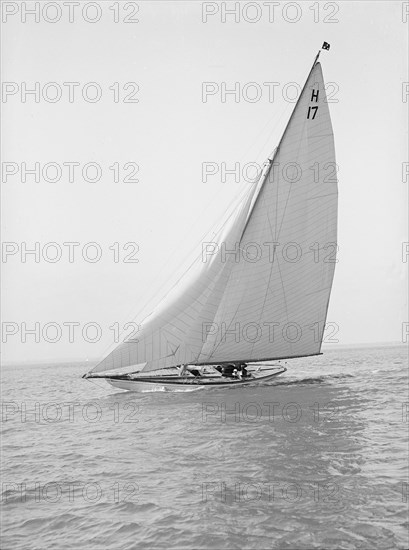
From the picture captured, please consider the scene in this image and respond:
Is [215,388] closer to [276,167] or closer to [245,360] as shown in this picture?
[245,360]

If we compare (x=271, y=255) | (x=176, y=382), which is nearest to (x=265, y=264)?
(x=271, y=255)

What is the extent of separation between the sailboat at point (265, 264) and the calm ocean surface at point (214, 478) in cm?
469

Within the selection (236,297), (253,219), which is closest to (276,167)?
(253,219)

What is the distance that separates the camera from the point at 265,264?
96.4ft

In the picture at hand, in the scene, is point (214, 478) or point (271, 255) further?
point (271, 255)

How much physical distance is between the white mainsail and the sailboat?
54mm

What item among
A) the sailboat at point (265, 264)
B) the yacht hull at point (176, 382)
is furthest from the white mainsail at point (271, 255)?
the yacht hull at point (176, 382)

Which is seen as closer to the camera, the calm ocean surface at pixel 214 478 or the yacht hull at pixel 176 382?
the calm ocean surface at pixel 214 478

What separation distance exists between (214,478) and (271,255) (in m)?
17.6

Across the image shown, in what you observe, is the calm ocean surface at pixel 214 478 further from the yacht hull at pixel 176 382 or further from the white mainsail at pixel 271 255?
the white mainsail at pixel 271 255

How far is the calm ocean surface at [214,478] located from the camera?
391 inches

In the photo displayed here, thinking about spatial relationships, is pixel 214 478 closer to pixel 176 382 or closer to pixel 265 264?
pixel 176 382

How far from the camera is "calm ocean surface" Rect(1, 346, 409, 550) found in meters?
9.93

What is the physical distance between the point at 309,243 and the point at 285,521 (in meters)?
21.1
